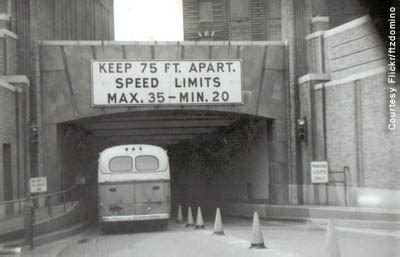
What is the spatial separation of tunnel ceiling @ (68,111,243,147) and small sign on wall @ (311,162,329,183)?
5068mm

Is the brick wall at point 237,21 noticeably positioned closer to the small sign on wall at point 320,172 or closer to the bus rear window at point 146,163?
the small sign on wall at point 320,172

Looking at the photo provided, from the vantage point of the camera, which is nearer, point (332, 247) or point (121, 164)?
point (332, 247)

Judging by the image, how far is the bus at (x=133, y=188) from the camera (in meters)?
22.7

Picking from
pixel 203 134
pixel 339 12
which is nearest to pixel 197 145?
pixel 203 134

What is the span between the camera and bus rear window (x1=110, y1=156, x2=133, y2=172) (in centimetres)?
2342

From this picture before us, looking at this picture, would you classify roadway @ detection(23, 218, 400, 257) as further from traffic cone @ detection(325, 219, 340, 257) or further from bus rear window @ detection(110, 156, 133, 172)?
bus rear window @ detection(110, 156, 133, 172)

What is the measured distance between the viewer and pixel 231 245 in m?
15.5

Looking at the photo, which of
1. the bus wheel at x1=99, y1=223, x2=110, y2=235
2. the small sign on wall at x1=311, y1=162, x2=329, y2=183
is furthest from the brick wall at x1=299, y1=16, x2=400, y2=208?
the bus wheel at x1=99, y1=223, x2=110, y2=235

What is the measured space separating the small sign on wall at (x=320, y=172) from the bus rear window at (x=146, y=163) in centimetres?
568

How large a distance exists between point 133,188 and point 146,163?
1114 millimetres

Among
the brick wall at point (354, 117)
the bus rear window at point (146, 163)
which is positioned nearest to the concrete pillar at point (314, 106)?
the brick wall at point (354, 117)

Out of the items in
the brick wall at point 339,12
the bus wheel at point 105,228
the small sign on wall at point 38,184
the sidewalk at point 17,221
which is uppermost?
the brick wall at point 339,12

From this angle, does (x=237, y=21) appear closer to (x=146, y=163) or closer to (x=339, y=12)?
(x=339, y=12)

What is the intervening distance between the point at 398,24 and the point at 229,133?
70.2 feet
